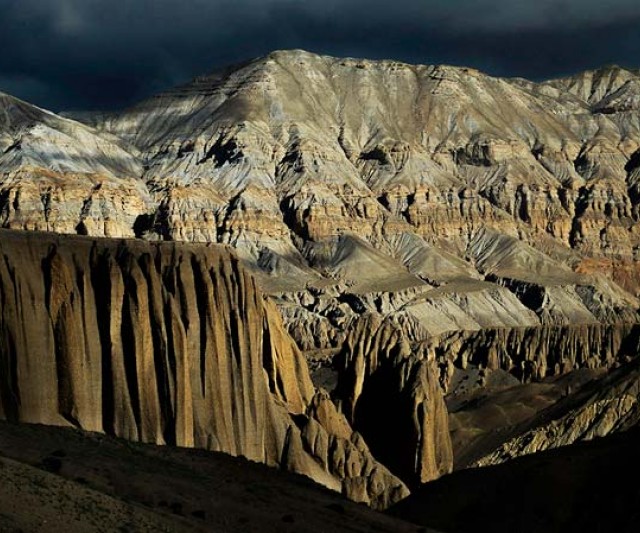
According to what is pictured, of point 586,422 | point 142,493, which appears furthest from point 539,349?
point 142,493

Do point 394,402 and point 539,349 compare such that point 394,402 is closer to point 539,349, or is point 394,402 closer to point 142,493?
point 539,349

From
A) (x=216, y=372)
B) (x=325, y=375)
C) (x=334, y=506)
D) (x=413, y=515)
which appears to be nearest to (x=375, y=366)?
(x=325, y=375)

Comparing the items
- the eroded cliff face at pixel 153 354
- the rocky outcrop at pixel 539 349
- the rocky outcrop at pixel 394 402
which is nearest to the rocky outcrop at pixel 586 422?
the rocky outcrop at pixel 394 402

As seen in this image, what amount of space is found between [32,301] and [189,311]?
501 inches

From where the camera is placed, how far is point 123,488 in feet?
131

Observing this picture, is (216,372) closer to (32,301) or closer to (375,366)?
(32,301)

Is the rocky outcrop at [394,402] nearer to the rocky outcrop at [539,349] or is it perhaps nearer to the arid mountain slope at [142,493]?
the rocky outcrop at [539,349]

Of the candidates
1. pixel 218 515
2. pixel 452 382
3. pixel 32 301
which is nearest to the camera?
pixel 218 515

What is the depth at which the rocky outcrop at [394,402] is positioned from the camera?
107000 millimetres

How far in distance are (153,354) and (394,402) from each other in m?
46.6

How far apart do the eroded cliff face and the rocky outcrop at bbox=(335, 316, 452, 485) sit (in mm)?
18280

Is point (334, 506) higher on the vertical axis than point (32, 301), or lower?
lower

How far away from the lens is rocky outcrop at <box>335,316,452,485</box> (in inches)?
4213

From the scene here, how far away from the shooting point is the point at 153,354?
71.2 m
